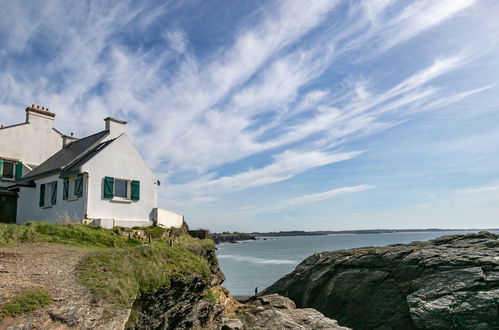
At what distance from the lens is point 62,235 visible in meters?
18.4

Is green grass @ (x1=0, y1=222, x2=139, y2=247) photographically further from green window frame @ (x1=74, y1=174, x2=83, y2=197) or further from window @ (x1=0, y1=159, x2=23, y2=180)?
window @ (x1=0, y1=159, x2=23, y2=180)

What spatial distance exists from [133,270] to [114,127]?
16419 mm

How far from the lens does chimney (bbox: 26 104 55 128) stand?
30.8m

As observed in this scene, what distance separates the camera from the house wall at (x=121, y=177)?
76.8ft

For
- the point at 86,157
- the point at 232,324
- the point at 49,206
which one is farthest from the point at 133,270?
the point at 49,206

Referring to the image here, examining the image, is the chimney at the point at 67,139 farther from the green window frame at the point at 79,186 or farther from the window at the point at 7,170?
the green window frame at the point at 79,186

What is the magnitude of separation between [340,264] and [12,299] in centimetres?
2362

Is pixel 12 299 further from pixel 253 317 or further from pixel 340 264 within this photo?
pixel 340 264

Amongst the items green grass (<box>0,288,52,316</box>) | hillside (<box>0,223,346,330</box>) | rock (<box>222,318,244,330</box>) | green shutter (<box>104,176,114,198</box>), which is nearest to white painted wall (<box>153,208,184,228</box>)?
green shutter (<box>104,176,114,198</box>)

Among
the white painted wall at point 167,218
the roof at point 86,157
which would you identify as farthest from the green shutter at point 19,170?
the white painted wall at point 167,218

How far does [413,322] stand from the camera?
22.1 metres

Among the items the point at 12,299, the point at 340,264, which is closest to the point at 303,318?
the point at 340,264

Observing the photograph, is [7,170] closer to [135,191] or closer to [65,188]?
[65,188]

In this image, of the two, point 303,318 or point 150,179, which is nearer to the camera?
point 303,318
